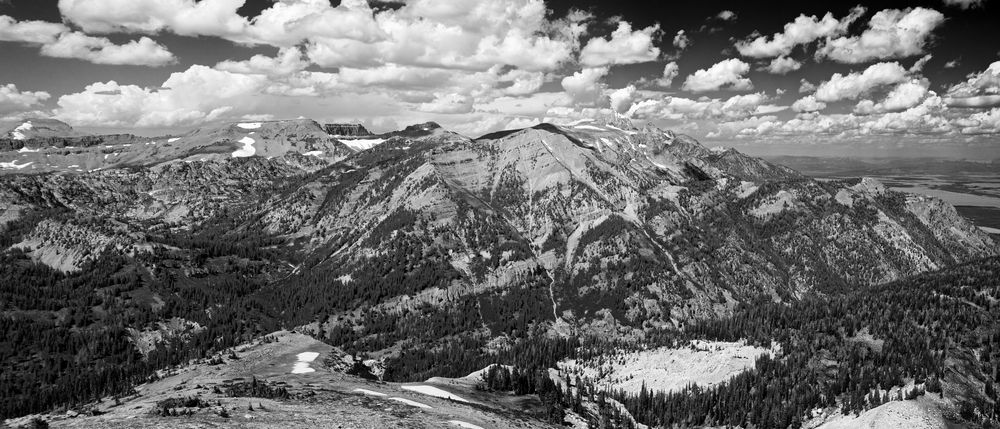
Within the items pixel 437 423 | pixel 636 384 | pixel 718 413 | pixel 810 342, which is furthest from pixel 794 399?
pixel 437 423

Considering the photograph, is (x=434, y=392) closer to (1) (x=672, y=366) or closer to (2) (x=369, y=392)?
(2) (x=369, y=392)

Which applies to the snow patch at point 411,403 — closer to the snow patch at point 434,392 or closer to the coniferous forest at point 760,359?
the snow patch at point 434,392

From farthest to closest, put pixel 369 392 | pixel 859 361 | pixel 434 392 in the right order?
1. pixel 859 361
2. pixel 434 392
3. pixel 369 392

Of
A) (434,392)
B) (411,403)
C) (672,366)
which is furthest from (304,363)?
(672,366)

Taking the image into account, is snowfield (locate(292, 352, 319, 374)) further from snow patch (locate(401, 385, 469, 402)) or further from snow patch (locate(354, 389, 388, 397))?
snow patch (locate(354, 389, 388, 397))

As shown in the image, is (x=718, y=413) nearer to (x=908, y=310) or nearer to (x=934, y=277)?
(x=908, y=310)

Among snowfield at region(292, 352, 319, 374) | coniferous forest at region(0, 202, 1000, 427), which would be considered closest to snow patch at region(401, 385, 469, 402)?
coniferous forest at region(0, 202, 1000, 427)
